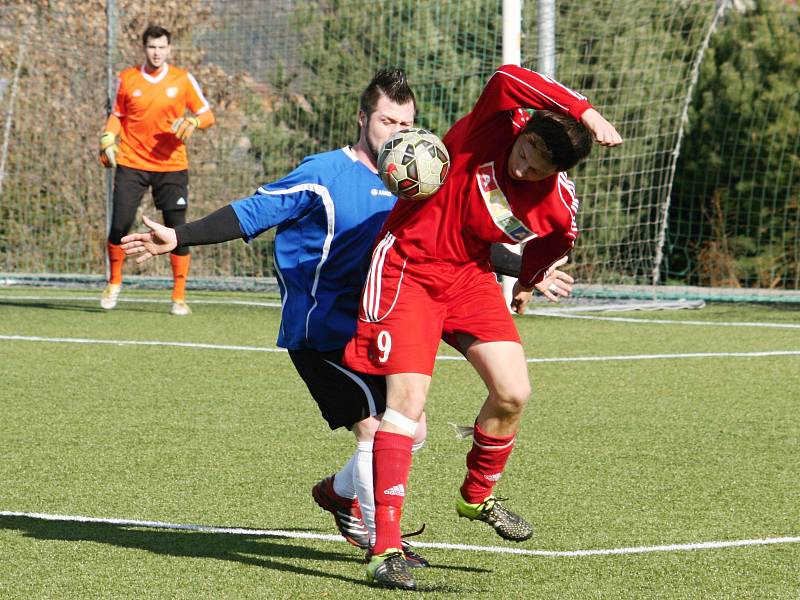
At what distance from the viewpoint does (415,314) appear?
3969 mm

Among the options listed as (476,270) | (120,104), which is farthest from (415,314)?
(120,104)

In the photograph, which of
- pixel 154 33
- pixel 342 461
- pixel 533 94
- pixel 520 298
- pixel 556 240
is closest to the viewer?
pixel 533 94

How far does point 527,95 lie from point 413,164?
0.42 m

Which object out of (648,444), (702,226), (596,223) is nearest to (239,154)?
(596,223)

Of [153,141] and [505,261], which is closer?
[505,261]

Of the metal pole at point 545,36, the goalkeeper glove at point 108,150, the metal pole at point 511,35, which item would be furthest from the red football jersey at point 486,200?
the metal pole at point 545,36

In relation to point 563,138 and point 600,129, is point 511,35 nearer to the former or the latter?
point 563,138

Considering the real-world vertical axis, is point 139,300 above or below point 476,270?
below

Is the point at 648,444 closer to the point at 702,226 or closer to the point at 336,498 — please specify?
the point at 336,498

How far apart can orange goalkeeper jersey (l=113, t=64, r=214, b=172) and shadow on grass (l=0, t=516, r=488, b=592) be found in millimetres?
6632

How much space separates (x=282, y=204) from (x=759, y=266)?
34.8ft

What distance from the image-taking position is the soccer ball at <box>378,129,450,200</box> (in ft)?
12.8

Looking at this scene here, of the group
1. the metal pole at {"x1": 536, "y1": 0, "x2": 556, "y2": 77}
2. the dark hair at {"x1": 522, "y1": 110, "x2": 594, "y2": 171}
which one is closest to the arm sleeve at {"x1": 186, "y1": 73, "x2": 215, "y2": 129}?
the metal pole at {"x1": 536, "y1": 0, "x2": 556, "y2": 77}

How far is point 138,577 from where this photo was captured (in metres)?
3.78
